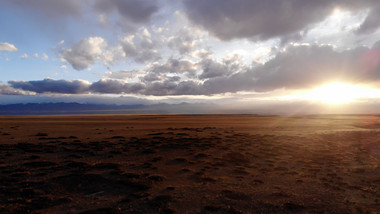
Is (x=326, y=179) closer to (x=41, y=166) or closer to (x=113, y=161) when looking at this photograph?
(x=113, y=161)

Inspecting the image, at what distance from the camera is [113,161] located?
18.8 metres

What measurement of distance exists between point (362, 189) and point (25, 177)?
814 inches

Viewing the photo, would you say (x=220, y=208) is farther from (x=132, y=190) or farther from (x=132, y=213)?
(x=132, y=190)

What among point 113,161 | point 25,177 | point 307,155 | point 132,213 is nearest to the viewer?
point 132,213

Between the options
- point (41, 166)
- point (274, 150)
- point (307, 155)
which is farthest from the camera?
point (274, 150)

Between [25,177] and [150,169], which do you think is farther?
[150,169]

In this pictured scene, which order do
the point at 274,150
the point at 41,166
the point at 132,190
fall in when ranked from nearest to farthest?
1. the point at 132,190
2. the point at 41,166
3. the point at 274,150

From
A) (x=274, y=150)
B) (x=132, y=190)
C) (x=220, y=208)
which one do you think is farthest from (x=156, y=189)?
(x=274, y=150)

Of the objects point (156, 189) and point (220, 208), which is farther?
point (156, 189)

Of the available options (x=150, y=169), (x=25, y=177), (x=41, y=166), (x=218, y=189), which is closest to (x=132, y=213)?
(x=218, y=189)

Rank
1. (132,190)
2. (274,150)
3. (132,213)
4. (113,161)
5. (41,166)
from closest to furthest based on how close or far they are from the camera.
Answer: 1. (132,213)
2. (132,190)
3. (41,166)
4. (113,161)
5. (274,150)

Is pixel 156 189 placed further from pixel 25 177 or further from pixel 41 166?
pixel 41 166

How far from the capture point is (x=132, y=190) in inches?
478

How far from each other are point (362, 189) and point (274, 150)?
40.5 ft
